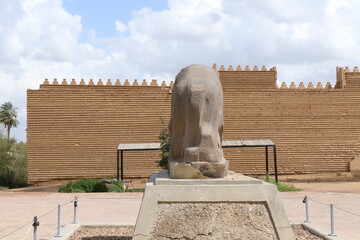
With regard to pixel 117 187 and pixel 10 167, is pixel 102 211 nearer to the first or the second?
pixel 117 187

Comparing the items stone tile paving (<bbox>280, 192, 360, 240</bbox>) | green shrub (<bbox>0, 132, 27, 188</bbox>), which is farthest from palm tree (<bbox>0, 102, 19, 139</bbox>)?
stone tile paving (<bbox>280, 192, 360, 240</bbox>)

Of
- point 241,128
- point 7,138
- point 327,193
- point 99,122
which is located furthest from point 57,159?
point 327,193

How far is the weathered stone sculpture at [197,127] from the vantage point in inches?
187

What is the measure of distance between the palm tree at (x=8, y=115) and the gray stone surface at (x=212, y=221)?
167ft

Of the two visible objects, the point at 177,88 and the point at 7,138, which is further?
the point at 7,138

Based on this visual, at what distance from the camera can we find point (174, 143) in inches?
209

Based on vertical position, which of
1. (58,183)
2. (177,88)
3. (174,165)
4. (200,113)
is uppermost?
(177,88)

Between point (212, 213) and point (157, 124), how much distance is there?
1870 centimetres

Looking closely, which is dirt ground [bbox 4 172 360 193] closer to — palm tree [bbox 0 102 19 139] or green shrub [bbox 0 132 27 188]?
green shrub [bbox 0 132 27 188]

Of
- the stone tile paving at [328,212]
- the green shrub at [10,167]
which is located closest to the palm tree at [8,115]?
the green shrub at [10,167]

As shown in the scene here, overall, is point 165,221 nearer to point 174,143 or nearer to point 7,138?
point 174,143

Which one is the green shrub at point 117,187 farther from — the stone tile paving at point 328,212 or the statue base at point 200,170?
the statue base at point 200,170

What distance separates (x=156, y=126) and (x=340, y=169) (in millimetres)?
9954

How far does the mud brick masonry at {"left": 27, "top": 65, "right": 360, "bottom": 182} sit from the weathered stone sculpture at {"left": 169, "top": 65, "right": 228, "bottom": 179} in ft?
58.5
